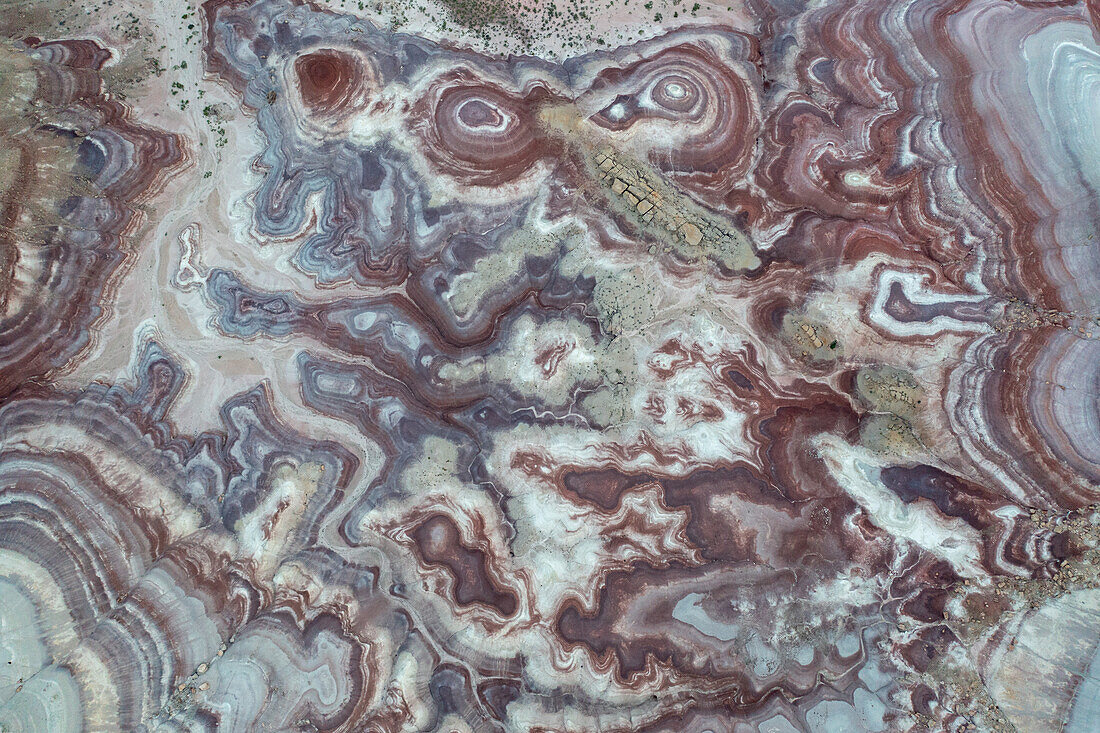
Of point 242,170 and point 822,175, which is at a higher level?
point 822,175

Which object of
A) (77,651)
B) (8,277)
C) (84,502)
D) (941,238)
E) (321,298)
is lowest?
(77,651)

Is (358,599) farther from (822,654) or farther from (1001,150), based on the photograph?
(1001,150)

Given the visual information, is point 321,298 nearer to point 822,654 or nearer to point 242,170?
point 242,170

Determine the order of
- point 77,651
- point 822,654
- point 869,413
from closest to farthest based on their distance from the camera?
point 77,651 < point 822,654 < point 869,413

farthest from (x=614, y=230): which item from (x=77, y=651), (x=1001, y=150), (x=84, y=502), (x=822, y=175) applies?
(x=77, y=651)

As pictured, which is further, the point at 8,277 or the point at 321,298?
the point at 321,298

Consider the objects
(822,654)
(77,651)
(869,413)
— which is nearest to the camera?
(77,651)
